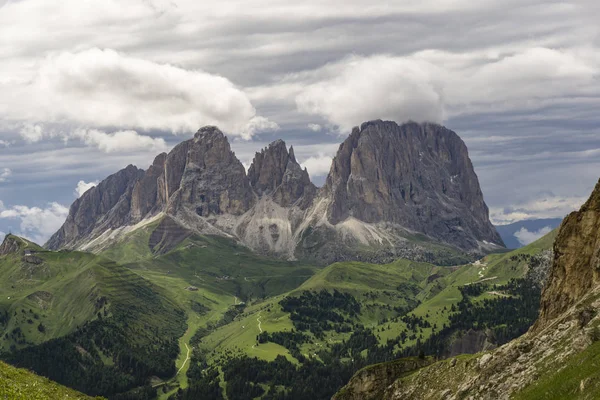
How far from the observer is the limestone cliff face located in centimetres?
13038

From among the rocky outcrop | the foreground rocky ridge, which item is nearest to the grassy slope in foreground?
the foreground rocky ridge

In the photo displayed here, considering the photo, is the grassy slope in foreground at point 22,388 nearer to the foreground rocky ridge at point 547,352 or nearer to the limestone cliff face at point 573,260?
the foreground rocky ridge at point 547,352

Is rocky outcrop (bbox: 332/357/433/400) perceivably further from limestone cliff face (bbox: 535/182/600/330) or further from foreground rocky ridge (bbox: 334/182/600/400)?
limestone cliff face (bbox: 535/182/600/330)

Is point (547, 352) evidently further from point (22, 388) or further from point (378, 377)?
point (22, 388)

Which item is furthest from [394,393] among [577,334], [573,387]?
[573,387]

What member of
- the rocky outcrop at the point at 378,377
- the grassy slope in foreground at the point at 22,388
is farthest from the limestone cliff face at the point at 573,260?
the grassy slope in foreground at the point at 22,388

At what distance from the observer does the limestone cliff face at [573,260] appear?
130 meters

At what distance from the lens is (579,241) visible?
445ft

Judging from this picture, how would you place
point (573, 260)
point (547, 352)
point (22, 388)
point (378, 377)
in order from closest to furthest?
1. point (547, 352)
2. point (22, 388)
3. point (573, 260)
4. point (378, 377)

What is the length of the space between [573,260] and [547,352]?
147 feet

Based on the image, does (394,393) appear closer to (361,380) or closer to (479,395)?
(361,380)

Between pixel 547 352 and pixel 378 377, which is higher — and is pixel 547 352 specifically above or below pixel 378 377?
above

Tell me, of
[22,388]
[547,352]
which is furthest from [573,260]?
[22,388]

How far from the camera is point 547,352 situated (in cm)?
9794
